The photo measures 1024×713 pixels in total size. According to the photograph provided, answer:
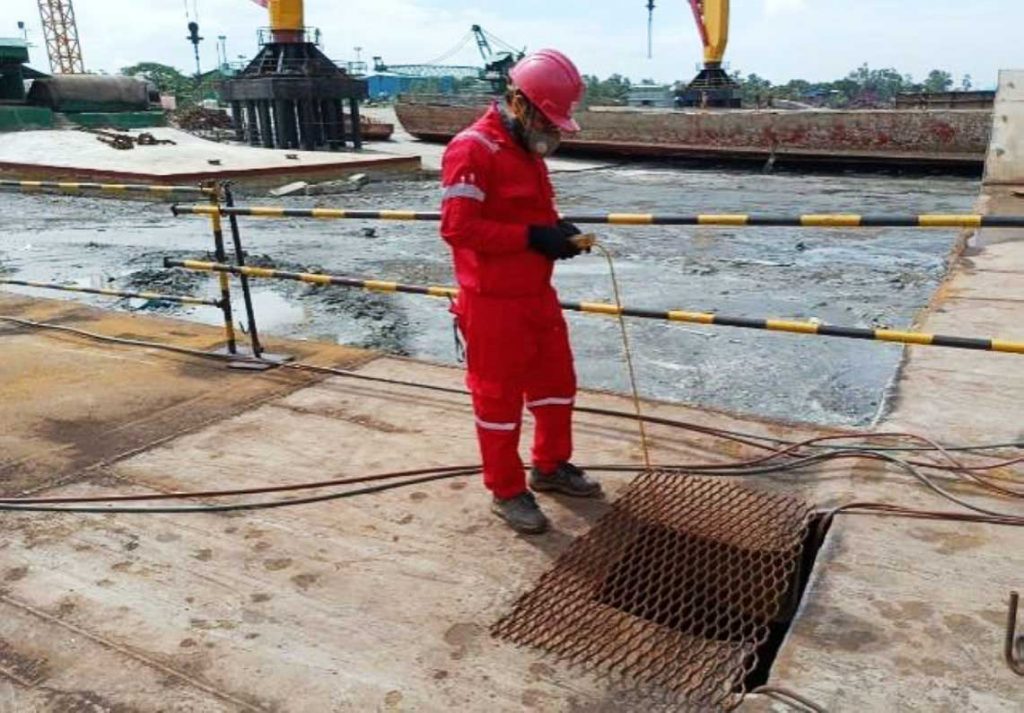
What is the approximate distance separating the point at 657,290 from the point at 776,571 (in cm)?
551

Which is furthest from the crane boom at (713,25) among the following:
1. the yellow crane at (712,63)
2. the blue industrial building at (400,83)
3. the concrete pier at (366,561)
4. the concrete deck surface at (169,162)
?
the blue industrial building at (400,83)

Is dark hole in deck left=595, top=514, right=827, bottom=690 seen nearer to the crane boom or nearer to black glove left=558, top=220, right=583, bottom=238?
black glove left=558, top=220, right=583, bottom=238

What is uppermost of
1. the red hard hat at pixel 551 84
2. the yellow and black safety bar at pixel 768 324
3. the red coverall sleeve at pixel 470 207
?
the red hard hat at pixel 551 84

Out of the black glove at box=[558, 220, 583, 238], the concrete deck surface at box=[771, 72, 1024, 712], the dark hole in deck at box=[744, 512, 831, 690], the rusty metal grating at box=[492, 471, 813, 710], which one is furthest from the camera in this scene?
the black glove at box=[558, 220, 583, 238]

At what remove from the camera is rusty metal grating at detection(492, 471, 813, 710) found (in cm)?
229

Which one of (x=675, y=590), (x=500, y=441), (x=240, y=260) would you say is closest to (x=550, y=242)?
(x=500, y=441)

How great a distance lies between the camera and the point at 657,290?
26.5 ft

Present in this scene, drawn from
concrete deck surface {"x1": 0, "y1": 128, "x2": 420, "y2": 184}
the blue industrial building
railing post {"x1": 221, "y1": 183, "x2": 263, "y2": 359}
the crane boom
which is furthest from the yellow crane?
the blue industrial building

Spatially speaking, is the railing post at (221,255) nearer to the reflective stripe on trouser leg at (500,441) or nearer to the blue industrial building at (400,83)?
the reflective stripe on trouser leg at (500,441)

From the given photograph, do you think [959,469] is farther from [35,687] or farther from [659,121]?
[659,121]

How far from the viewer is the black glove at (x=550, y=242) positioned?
9.14 ft

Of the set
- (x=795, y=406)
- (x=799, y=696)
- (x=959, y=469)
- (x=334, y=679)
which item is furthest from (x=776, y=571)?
(x=795, y=406)

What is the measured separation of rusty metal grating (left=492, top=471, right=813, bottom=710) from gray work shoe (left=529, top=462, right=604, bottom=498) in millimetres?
122

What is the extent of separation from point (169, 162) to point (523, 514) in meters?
22.7
